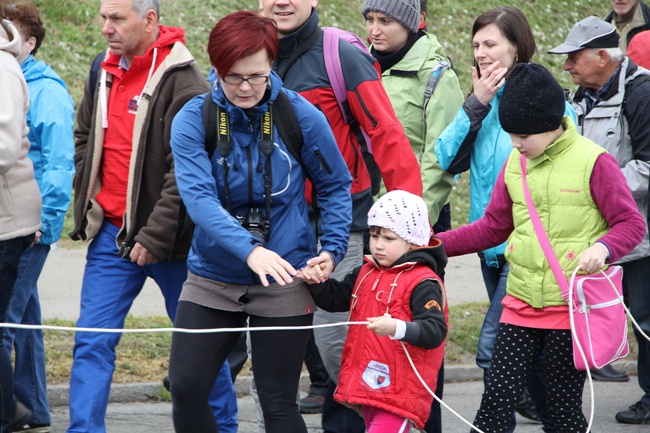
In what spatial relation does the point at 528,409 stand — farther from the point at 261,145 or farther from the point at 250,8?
the point at 250,8

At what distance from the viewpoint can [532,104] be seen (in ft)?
15.5

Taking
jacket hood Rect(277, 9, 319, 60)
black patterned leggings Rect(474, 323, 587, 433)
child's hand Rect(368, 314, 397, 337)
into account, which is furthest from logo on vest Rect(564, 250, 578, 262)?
jacket hood Rect(277, 9, 319, 60)

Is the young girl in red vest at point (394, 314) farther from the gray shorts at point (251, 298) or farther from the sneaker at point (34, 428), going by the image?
the sneaker at point (34, 428)

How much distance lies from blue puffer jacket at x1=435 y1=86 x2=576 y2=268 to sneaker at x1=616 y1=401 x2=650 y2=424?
161 centimetres

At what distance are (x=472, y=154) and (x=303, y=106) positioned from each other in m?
1.40

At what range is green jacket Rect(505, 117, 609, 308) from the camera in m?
4.70

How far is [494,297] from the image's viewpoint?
5.55 m

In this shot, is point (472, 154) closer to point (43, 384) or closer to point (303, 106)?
point (303, 106)

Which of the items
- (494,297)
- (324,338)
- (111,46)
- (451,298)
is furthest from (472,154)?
(451,298)

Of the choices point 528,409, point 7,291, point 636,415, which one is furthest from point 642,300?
point 7,291

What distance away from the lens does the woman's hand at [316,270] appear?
4.32 m

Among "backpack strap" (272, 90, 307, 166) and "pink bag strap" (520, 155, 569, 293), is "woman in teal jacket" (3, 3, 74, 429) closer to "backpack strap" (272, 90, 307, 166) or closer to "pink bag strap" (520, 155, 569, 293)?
"backpack strap" (272, 90, 307, 166)

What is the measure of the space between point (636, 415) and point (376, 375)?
8.63 ft

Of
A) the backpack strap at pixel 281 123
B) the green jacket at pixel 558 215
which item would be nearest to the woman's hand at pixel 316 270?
the backpack strap at pixel 281 123
